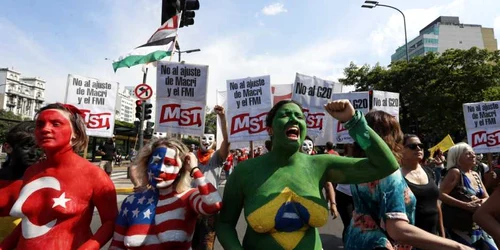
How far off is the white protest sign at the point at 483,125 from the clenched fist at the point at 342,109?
24.4 ft

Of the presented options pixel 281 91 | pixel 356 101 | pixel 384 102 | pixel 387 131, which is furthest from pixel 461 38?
pixel 387 131

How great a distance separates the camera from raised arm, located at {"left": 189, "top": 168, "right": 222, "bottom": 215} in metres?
1.97

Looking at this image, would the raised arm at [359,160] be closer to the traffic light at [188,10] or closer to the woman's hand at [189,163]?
the woman's hand at [189,163]

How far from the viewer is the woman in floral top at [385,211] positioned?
1.95 metres

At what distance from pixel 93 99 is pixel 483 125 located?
26.3ft

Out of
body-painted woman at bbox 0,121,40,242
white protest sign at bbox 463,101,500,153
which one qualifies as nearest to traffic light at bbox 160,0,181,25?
body-painted woman at bbox 0,121,40,242

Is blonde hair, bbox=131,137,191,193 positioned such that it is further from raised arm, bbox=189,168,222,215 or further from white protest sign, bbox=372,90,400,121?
white protest sign, bbox=372,90,400,121

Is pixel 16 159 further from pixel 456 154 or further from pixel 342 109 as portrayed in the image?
pixel 456 154

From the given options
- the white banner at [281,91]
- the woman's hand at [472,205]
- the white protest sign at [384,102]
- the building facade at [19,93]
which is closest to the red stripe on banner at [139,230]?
the woman's hand at [472,205]

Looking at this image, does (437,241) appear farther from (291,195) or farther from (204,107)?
(204,107)

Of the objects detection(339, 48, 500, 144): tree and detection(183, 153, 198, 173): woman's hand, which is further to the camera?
detection(339, 48, 500, 144): tree

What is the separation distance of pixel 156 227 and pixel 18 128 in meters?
1.52

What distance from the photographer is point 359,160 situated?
2010mm

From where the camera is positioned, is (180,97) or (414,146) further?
(180,97)
